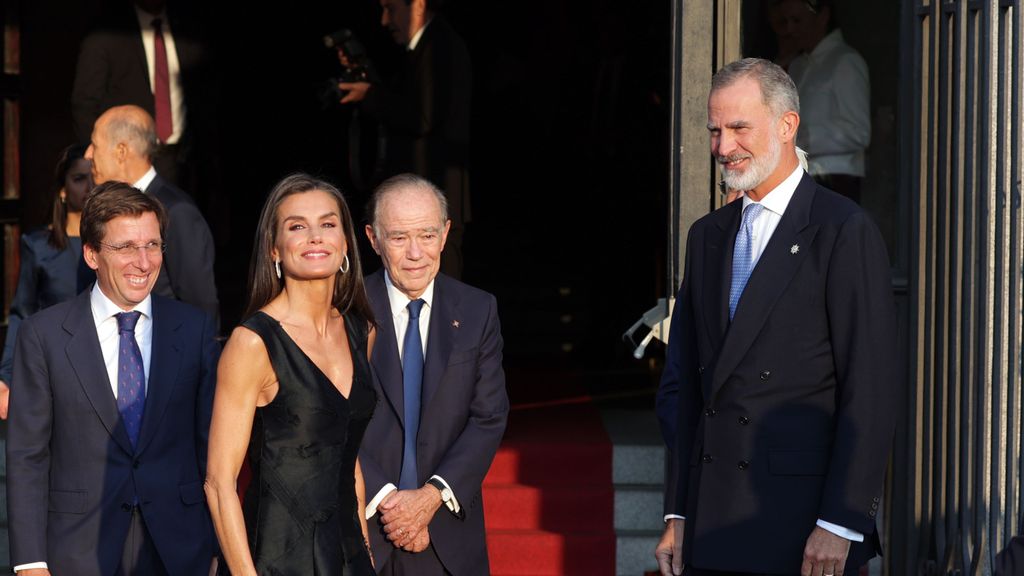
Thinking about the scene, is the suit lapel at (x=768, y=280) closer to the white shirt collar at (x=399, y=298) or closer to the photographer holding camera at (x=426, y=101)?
the white shirt collar at (x=399, y=298)

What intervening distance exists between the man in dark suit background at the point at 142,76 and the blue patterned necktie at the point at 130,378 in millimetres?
3450

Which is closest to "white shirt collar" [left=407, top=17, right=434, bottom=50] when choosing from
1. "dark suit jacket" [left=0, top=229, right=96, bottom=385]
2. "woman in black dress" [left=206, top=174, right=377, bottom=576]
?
"dark suit jacket" [left=0, top=229, right=96, bottom=385]

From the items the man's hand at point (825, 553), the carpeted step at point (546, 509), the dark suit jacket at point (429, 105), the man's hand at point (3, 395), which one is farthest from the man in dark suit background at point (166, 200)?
the man's hand at point (825, 553)

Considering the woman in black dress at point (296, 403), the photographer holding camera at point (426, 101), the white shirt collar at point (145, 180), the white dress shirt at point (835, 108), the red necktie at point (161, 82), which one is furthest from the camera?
the red necktie at point (161, 82)

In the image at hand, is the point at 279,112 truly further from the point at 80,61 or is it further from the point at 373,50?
the point at 80,61

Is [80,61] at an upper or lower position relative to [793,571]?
upper

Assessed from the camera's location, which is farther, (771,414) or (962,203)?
(962,203)

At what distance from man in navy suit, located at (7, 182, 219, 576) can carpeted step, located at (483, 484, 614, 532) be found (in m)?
2.17

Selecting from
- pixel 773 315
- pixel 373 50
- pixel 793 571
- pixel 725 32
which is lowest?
pixel 793 571

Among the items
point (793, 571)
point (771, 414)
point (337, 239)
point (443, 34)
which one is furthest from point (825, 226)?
point (443, 34)

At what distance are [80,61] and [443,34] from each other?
192 cm

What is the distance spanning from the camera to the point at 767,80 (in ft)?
11.0

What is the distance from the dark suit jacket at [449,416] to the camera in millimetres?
4145

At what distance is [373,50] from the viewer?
487 inches
